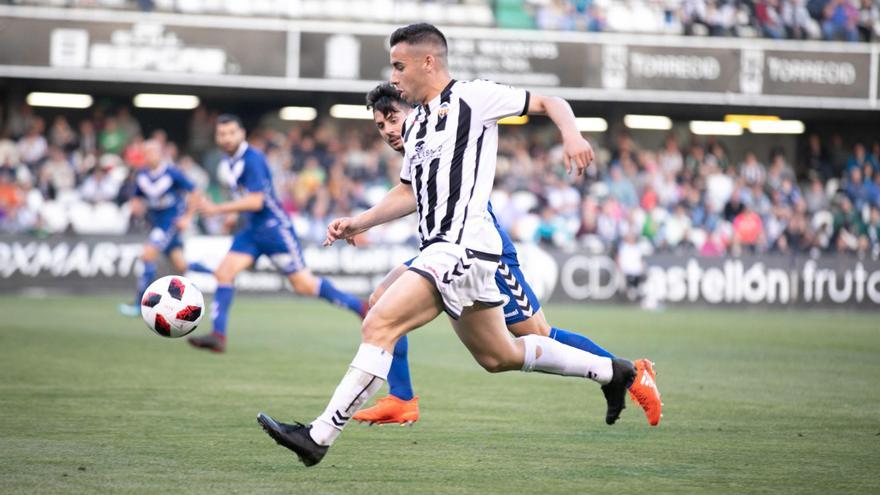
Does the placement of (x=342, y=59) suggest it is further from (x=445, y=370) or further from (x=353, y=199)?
(x=445, y=370)

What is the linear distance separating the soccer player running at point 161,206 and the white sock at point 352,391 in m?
11.4

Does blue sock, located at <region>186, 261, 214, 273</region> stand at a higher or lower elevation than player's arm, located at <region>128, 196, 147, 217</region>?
lower

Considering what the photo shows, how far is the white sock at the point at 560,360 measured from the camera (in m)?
6.92

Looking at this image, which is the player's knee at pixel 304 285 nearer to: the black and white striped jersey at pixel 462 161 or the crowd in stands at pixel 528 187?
the black and white striped jersey at pixel 462 161

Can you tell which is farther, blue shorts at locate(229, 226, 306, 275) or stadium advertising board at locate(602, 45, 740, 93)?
stadium advertising board at locate(602, 45, 740, 93)

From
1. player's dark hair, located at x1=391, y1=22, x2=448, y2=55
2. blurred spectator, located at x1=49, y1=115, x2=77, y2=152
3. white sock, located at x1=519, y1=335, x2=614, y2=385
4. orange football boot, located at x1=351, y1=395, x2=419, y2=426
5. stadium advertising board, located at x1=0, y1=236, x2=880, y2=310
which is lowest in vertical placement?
stadium advertising board, located at x1=0, y1=236, x2=880, y2=310

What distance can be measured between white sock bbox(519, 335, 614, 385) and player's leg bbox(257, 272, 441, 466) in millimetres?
913

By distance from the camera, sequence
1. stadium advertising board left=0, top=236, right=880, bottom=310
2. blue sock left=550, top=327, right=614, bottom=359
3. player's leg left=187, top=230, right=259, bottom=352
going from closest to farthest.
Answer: blue sock left=550, top=327, right=614, bottom=359 → player's leg left=187, top=230, right=259, bottom=352 → stadium advertising board left=0, top=236, right=880, bottom=310

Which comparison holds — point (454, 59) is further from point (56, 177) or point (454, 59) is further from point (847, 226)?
point (847, 226)

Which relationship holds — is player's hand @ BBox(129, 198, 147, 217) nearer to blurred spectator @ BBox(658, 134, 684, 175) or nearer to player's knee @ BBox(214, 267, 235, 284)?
player's knee @ BBox(214, 267, 235, 284)

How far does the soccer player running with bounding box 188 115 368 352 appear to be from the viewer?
12586mm

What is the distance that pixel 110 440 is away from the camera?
278 inches

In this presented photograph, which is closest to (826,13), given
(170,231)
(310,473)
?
(170,231)

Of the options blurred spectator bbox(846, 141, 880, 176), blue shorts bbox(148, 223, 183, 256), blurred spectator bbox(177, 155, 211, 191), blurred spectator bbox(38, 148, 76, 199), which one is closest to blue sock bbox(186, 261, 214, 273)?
blue shorts bbox(148, 223, 183, 256)
